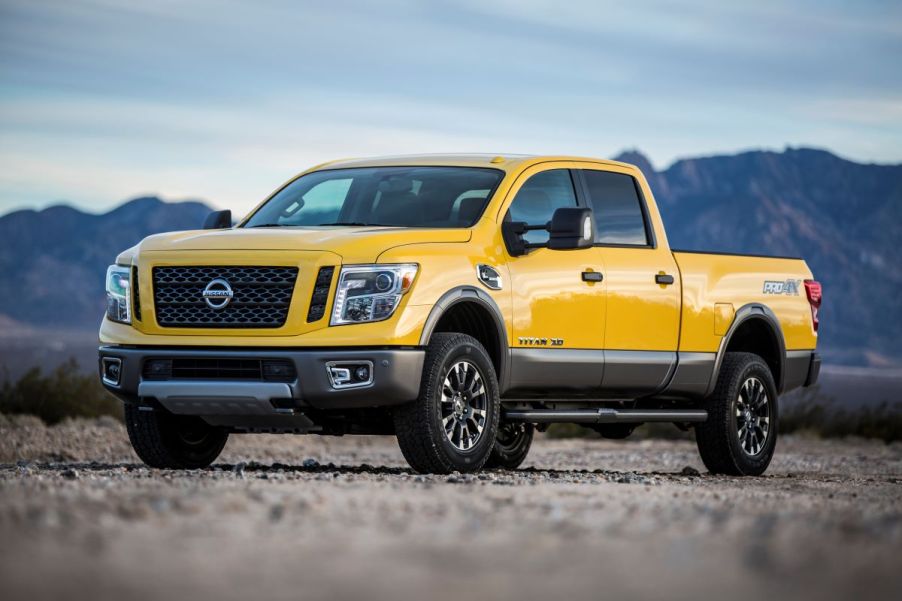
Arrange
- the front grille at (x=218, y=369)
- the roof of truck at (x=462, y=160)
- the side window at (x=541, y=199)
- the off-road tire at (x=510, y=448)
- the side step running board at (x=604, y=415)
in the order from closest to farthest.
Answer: the front grille at (x=218, y=369), the side step running board at (x=604, y=415), the side window at (x=541, y=199), the roof of truck at (x=462, y=160), the off-road tire at (x=510, y=448)

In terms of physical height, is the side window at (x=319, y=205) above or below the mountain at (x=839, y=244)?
above

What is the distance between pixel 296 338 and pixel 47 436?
7.59 m

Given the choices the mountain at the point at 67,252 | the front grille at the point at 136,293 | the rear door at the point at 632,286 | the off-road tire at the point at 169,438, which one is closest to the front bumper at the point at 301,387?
the front grille at the point at 136,293

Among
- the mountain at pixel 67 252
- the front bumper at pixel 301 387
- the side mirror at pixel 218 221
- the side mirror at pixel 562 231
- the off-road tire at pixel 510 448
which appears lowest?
the mountain at pixel 67 252

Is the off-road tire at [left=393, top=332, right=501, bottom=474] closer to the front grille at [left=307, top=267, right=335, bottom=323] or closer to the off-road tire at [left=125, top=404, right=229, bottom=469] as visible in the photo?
the front grille at [left=307, top=267, right=335, bottom=323]

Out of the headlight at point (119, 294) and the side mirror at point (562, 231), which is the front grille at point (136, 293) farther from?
the side mirror at point (562, 231)

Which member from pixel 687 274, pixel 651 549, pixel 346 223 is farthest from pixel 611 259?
pixel 651 549

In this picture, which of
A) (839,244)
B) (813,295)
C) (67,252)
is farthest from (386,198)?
(839,244)

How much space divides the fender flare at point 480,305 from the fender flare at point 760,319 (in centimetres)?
251

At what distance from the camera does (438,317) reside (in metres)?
9.45

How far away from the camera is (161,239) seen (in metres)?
10.1

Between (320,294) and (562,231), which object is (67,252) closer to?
(562,231)

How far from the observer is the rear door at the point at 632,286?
11.0 metres

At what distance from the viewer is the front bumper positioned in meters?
9.14
